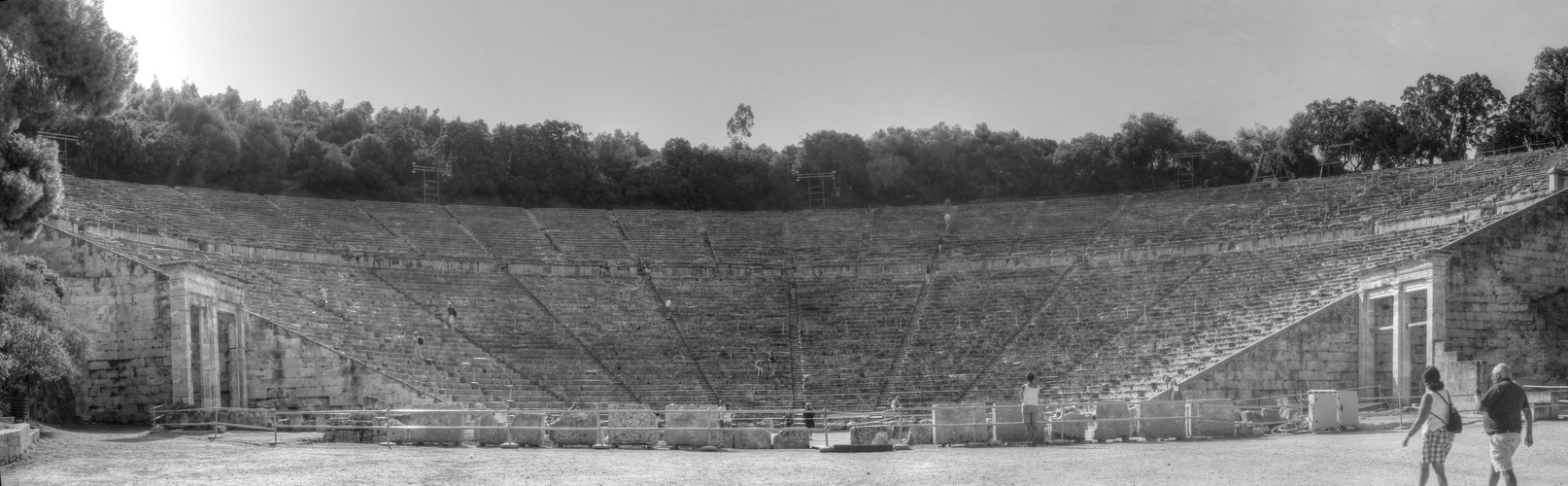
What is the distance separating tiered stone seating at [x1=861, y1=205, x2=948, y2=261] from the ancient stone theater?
145 millimetres

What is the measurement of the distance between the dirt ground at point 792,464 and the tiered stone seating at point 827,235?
2166 cm

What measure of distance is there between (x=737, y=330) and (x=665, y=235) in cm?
912

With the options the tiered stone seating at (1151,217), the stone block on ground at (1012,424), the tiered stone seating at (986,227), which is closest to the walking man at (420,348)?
the stone block on ground at (1012,424)

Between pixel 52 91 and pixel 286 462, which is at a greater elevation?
pixel 52 91

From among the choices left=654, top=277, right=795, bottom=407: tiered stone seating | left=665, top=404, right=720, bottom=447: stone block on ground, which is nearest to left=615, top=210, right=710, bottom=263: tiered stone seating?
left=654, top=277, right=795, bottom=407: tiered stone seating

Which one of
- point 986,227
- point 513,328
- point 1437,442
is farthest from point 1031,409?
point 986,227

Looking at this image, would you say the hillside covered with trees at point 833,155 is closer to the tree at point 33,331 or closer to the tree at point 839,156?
the tree at point 839,156

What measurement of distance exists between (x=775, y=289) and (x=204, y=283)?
15317mm

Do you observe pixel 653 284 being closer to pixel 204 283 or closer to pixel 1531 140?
pixel 204 283

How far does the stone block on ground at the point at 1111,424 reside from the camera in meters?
21.8

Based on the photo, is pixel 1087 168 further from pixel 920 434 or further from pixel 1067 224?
pixel 920 434

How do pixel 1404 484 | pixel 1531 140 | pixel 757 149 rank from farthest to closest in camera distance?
pixel 757 149 < pixel 1531 140 < pixel 1404 484

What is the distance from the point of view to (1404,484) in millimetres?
14266

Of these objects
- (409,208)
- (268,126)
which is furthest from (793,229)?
(268,126)
